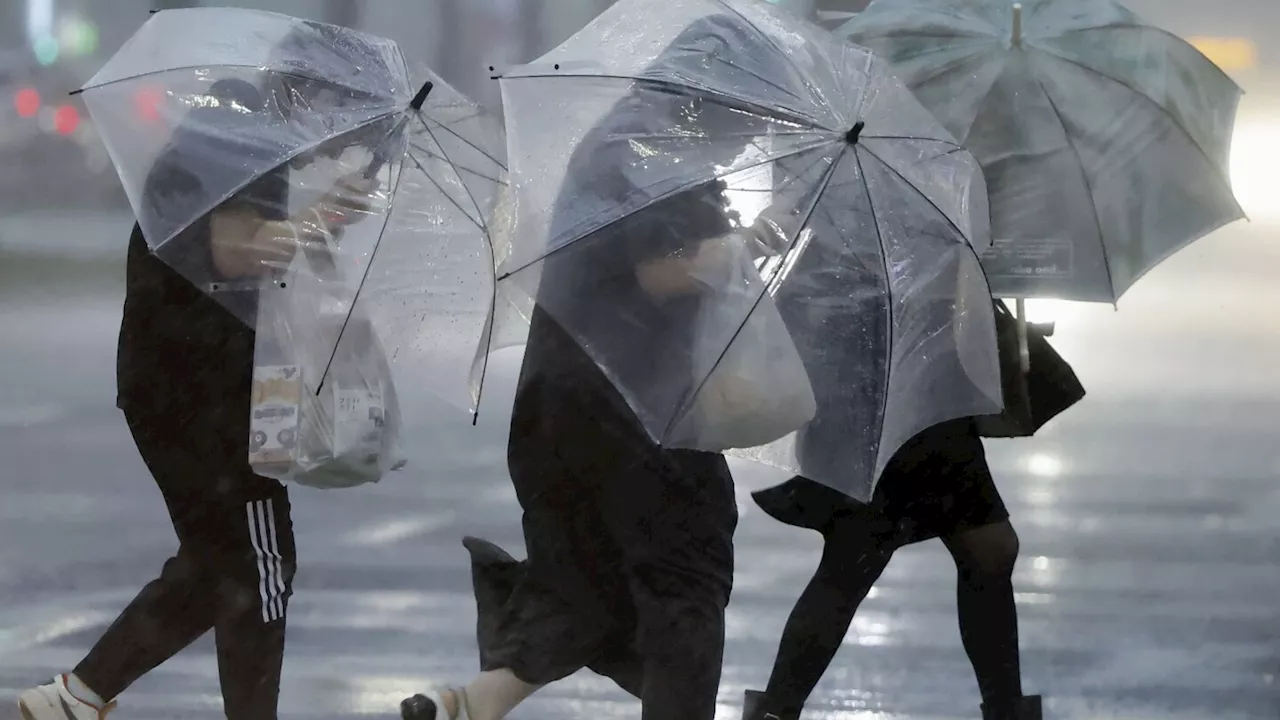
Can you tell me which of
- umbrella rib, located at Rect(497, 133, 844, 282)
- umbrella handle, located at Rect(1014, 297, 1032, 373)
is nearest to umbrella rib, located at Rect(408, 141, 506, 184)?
umbrella rib, located at Rect(497, 133, 844, 282)

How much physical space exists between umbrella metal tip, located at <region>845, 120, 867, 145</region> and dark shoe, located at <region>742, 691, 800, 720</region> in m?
1.42

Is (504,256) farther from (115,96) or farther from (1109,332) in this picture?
(1109,332)

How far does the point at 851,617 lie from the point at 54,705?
5.83 ft

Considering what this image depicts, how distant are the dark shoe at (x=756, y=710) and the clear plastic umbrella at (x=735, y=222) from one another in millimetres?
791

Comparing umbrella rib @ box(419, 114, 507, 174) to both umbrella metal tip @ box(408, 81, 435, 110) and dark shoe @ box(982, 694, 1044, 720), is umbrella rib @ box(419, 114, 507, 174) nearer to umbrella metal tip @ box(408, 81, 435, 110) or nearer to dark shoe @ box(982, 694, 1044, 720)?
umbrella metal tip @ box(408, 81, 435, 110)

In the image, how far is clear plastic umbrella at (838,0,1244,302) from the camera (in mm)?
2941

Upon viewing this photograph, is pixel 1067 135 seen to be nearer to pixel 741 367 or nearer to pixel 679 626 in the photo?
pixel 741 367

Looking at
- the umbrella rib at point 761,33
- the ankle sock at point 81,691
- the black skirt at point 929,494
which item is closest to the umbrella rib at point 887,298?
the umbrella rib at point 761,33

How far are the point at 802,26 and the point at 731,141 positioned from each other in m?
0.39

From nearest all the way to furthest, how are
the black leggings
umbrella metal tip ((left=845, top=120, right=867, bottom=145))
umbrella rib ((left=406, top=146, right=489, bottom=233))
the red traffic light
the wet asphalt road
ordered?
1. umbrella metal tip ((left=845, top=120, right=867, bottom=145))
2. umbrella rib ((left=406, top=146, right=489, bottom=233))
3. the black leggings
4. the wet asphalt road
5. the red traffic light

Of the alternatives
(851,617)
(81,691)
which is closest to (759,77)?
(851,617)

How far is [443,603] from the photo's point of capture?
424 centimetres

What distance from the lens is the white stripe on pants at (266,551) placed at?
2922 mm

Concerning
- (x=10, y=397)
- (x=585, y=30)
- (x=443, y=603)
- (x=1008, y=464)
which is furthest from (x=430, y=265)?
(x=10, y=397)
